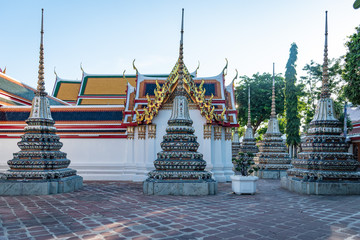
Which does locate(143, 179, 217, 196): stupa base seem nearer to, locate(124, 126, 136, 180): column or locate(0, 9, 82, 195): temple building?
locate(0, 9, 82, 195): temple building

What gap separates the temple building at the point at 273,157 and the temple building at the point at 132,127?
132 inches

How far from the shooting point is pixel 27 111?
15.5 metres

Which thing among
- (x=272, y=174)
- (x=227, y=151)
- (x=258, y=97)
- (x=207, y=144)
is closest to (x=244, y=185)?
(x=207, y=144)

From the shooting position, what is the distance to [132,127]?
14.7 metres

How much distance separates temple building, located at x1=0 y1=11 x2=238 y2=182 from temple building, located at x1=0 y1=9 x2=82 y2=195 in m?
4.02

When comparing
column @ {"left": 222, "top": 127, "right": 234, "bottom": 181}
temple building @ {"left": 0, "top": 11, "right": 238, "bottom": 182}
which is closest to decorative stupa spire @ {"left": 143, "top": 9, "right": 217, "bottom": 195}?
temple building @ {"left": 0, "top": 11, "right": 238, "bottom": 182}

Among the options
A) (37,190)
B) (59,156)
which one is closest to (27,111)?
(59,156)

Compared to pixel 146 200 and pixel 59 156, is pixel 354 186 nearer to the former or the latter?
pixel 146 200

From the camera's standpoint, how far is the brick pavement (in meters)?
4.92

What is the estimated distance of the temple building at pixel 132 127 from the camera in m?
13.8

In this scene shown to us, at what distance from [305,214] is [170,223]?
3121 millimetres

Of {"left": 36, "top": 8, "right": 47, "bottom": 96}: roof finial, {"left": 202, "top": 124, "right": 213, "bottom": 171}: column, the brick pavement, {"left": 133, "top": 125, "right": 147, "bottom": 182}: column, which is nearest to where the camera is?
the brick pavement

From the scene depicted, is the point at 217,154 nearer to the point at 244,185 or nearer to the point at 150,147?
the point at 150,147

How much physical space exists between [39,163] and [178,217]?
229 inches
